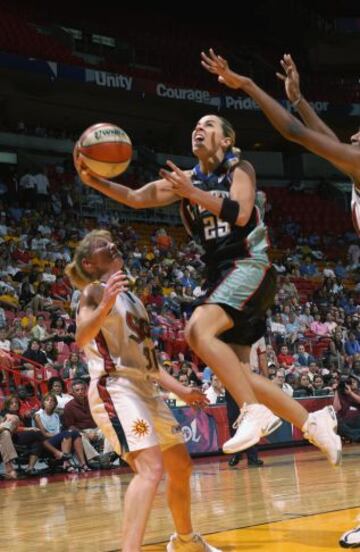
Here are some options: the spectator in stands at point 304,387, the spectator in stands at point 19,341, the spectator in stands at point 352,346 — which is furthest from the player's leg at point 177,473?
the spectator in stands at point 352,346

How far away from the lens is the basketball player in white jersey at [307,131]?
4.07m

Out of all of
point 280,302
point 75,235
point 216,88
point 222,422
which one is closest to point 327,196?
point 216,88

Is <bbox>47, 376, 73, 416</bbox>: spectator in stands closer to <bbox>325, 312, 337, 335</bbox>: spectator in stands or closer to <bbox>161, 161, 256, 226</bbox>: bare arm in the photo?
<bbox>161, 161, 256, 226</bbox>: bare arm

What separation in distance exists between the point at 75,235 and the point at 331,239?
1045 centimetres

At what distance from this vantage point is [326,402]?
606 inches

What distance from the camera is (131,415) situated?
4.52 m

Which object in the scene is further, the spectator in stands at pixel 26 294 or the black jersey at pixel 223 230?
the spectator in stands at pixel 26 294

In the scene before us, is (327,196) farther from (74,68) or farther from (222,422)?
(222,422)

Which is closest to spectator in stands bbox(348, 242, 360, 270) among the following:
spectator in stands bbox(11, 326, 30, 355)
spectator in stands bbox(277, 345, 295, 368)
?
spectator in stands bbox(277, 345, 295, 368)

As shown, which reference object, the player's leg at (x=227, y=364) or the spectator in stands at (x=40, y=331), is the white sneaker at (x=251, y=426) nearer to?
the player's leg at (x=227, y=364)

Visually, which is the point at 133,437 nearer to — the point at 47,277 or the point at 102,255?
the point at 102,255

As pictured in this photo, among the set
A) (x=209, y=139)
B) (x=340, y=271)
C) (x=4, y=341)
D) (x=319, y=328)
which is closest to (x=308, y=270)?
(x=340, y=271)

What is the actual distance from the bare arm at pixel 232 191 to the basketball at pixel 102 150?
1.61 ft

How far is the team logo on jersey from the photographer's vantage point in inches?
176
